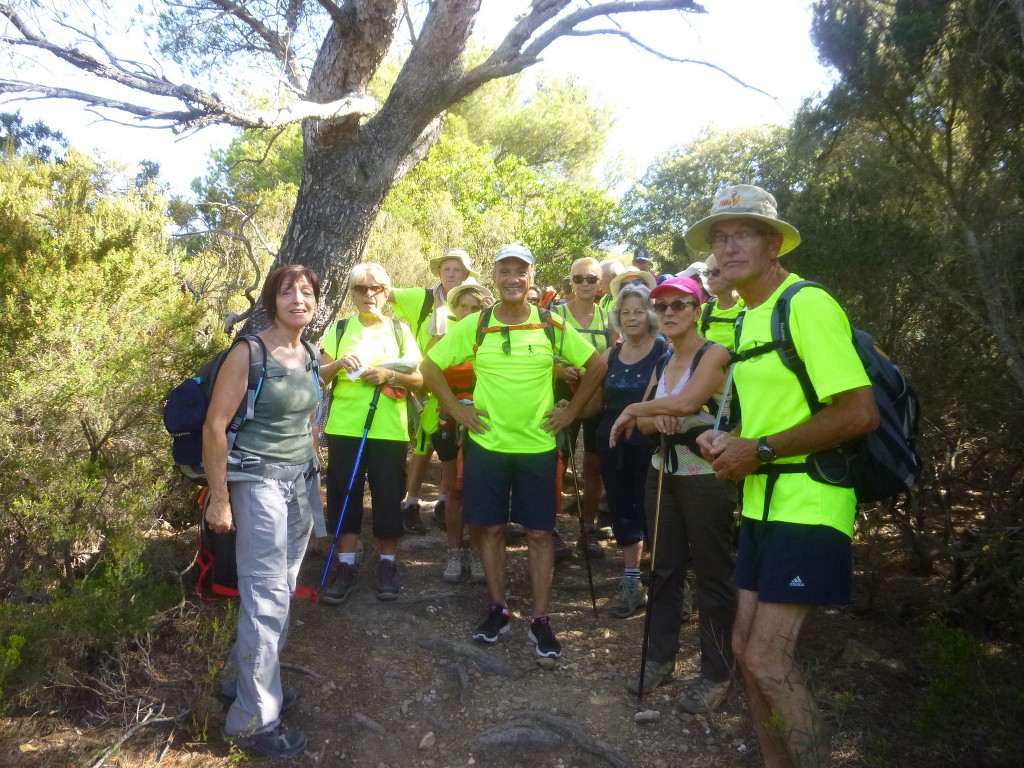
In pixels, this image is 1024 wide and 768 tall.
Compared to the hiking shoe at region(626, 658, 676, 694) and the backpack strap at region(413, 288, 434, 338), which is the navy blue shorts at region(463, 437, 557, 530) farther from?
the backpack strap at region(413, 288, 434, 338)

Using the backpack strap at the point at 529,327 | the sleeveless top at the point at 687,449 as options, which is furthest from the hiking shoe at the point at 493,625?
the backpack strap at the point at 529,327

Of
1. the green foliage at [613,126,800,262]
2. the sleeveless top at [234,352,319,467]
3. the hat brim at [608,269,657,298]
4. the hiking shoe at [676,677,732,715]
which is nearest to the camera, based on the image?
the sleeveless top at [234,352,319,467]

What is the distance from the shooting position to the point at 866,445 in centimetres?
239

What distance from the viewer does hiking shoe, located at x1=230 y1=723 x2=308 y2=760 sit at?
10.00 feet

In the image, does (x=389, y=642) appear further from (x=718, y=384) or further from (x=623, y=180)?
(x=623, y=180)

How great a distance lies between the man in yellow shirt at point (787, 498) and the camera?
2.32 meters

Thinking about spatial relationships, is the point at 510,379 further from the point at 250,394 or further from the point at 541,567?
the point at 250,394

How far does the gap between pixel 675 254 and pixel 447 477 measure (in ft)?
55.6

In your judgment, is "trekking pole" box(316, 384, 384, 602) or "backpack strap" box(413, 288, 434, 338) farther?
"backpack strap" box(413, 288, 434, 338)

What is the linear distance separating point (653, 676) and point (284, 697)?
1.79 metres

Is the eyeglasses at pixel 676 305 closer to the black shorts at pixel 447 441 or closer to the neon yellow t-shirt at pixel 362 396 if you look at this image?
the neon yellow t-shirt at pixel 362 396

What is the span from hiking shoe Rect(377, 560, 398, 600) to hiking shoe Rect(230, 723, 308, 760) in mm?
1514

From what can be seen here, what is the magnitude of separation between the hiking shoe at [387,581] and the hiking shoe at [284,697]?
1117 mm

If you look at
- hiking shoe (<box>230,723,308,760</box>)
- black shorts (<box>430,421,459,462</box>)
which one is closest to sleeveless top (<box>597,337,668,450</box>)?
black shorts (<box>430,421,459,462</box>)
